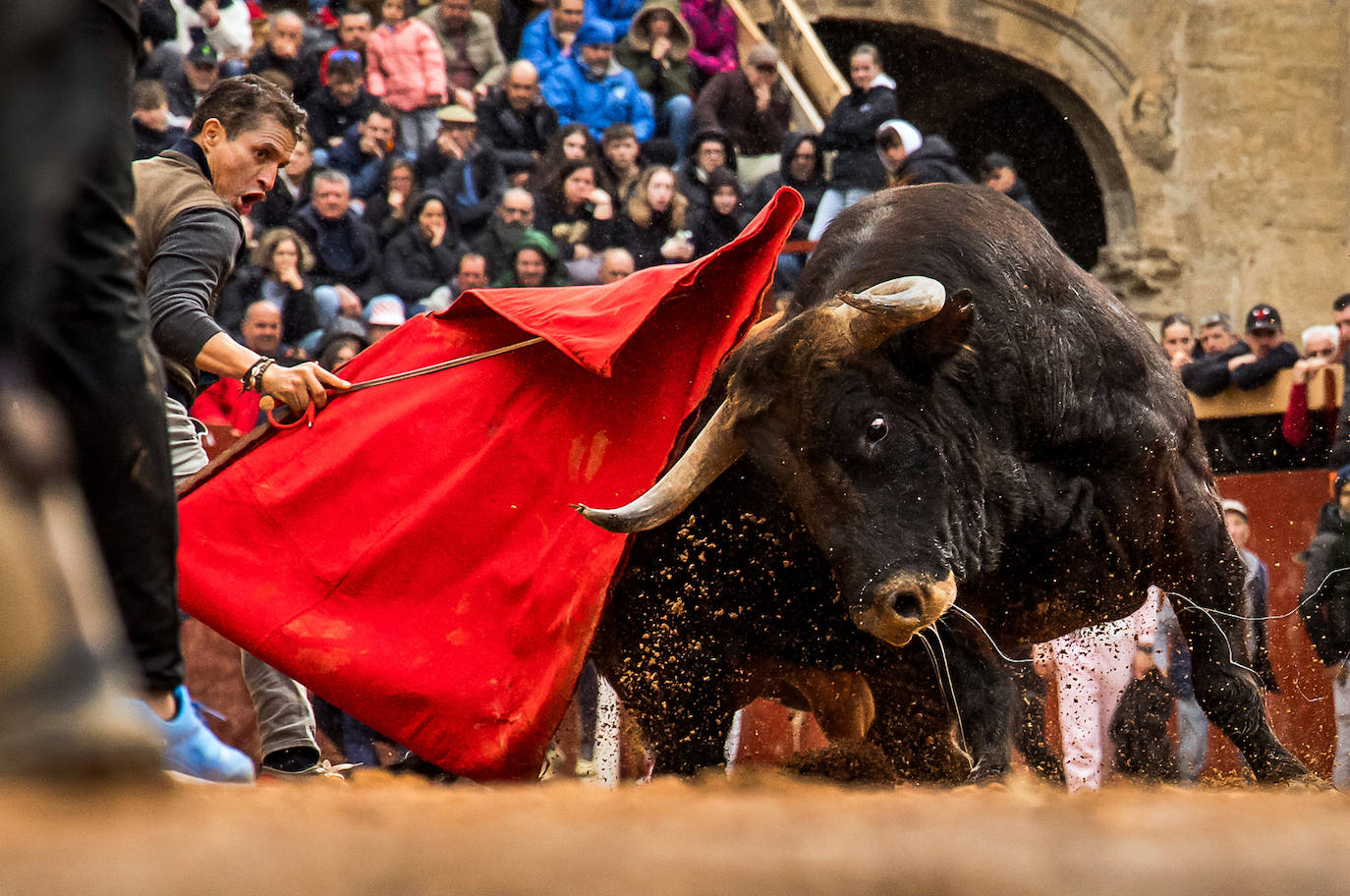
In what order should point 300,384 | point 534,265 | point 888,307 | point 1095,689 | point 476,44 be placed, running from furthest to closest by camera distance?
point 476,44 < point 534,265 < point 1095,689 < point 300,384 < point 888,307

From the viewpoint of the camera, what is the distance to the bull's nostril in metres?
3.72

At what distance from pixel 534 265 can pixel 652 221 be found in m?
0.79

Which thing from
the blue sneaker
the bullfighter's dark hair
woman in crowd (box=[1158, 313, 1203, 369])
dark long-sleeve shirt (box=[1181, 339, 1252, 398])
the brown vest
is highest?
the bullfighter's dark hair

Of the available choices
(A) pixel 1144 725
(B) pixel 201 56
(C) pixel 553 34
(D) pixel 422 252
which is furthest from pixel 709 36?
(A) pixel 1144 725

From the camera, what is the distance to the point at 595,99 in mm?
9625

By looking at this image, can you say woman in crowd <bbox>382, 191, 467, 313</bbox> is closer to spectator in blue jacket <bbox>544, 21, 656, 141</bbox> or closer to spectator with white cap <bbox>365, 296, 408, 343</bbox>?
spectator with white cap <bbox>365, 296, 408, 343</bbox>

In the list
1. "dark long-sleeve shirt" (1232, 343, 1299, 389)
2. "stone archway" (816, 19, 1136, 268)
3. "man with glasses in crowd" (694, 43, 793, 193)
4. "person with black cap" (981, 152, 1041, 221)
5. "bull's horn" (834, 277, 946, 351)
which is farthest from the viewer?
"stone archway" (816, 19, 1136, 268)

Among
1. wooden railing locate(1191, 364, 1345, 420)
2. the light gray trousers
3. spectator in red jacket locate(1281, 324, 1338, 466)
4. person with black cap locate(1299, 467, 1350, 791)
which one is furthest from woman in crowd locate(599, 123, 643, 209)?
the light gray trousers

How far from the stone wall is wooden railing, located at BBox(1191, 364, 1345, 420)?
4.97 m

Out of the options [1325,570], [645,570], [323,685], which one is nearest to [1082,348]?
[645,570]

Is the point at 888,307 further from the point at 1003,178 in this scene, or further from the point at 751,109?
the point at 751,109

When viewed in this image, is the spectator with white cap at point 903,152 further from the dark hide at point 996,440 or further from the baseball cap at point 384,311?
the dark hide at point 996,440

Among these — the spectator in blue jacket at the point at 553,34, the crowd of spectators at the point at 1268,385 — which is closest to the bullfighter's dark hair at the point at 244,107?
the crowd of spectators at the point at 1268,385

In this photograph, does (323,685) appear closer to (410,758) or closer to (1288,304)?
(410,758)
